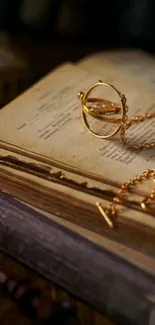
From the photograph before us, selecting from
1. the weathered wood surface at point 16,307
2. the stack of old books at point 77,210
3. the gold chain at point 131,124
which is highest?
the gold chain at point 131,124

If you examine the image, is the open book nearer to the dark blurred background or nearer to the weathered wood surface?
the weathered wood surface

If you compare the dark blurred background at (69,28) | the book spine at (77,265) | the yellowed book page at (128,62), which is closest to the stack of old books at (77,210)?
the book spine at (77,265)

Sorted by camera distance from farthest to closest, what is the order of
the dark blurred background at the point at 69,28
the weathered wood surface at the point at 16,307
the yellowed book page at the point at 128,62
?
the dark blurred background at the point at 69,28 < the yellowed book page at the point at 128,62 < the weathered wood surface at the point at 16,307

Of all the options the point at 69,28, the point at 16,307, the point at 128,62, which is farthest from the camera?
the point at 69,28

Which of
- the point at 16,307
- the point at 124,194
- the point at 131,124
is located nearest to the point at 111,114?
the point at 131,124

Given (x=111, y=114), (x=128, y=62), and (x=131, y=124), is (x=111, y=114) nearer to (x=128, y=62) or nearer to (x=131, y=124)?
(x=131, y=124)

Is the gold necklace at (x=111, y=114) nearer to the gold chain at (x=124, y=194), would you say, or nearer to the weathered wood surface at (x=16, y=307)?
the gold chain at (x=124, y=194)
